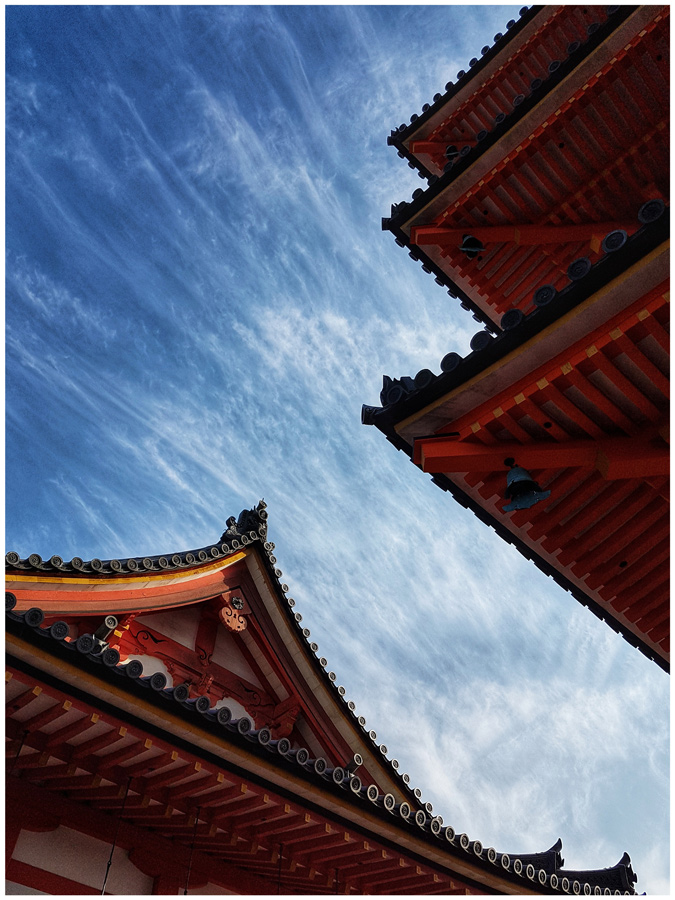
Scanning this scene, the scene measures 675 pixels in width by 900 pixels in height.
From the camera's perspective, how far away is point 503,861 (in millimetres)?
8984

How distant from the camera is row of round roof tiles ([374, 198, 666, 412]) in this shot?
16.8 ft

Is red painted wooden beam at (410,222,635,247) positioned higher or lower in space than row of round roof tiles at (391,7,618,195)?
lower

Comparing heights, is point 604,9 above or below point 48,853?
above

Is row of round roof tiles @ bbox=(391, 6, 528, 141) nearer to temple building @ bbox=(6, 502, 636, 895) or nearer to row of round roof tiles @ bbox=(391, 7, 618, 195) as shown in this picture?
row of round roof tiles @ bbox=(391, 7, 618, 195)

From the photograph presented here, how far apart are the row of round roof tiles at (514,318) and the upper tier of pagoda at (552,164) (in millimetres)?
1941

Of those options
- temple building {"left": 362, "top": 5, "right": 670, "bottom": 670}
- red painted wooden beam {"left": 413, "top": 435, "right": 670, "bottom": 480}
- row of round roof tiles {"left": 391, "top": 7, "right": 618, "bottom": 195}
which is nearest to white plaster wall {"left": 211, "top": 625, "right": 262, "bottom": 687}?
temple building {"left": 362, "top": 5, "right": 670, "bottom": 670}

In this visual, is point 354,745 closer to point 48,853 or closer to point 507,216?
point 48,853

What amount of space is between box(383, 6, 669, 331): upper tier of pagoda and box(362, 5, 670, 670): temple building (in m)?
0.02

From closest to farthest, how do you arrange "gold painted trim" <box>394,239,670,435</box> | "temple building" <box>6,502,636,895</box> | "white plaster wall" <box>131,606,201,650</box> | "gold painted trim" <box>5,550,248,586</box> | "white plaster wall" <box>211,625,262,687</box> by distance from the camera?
1. "gold painted trim" <box>394,239,670,435</box>
2. "temple building" <box>6,502,636,895</box>
3. "gold painted trim" <box>5,550,248,586</box>
4. "white plaster wall" <box>131,606,201,650</box>
5. "white plaster wall" <box>211,625,262,687</box>

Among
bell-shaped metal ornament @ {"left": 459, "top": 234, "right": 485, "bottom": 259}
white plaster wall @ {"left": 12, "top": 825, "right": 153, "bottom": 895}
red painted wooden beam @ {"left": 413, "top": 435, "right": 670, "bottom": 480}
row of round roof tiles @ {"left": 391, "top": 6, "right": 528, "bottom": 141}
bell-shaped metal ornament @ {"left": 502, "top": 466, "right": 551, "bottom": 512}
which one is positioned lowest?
white plaster wall @ {"left": 12, "top": 825, "right": 153, "bottom": 895}

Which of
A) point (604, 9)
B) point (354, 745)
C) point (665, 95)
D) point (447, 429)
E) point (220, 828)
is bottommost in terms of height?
point (220, 828)

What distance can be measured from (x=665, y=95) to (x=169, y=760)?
9.86 meters

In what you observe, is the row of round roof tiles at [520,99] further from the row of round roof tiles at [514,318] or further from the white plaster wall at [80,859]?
the white plaster wall at [80,859]

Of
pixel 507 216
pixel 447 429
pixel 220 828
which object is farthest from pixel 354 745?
pixel 507 216
